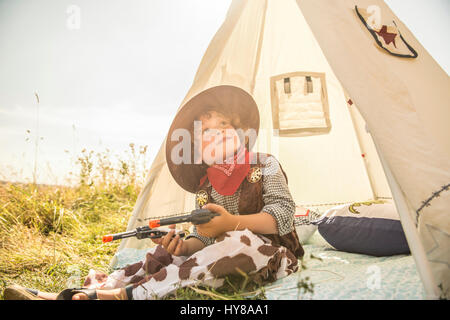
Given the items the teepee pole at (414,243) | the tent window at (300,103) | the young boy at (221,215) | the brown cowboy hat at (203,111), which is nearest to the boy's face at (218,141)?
the young boy at (221,215)

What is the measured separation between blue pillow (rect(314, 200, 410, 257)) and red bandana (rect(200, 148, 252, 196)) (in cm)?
80

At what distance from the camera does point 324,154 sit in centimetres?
292

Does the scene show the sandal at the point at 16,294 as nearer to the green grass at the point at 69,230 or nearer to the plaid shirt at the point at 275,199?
the green grass at the point at 69,230

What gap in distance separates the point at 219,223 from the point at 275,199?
349mm

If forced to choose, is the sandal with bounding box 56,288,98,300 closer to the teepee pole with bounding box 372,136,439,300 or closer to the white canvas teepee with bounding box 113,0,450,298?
the white canvas teepee with bounding box 113,0,450,298

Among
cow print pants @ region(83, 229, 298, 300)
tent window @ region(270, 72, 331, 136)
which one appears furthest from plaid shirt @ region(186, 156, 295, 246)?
tent window @ region(270, 72, 331, 136)

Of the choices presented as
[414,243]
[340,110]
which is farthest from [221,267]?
[340,110]

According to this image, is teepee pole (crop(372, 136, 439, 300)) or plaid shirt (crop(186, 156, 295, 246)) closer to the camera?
teepee pole (crop(372, 136, 439, 300))

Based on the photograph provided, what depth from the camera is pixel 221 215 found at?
1395 millimetres

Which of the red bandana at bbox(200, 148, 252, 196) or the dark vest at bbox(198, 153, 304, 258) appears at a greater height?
the red bandana at bbox(200, 148, 252, 196)

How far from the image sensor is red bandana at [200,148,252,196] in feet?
5.47
